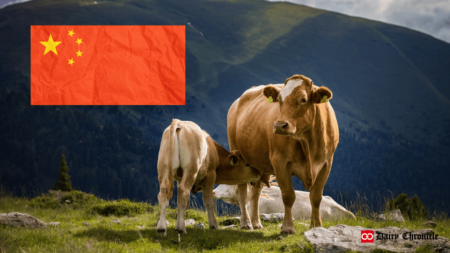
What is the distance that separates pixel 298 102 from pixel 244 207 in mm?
3280

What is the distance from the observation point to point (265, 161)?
8602mm

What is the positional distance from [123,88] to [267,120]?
33.6 feet

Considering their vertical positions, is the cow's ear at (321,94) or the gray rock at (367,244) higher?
the cow's ear at (321,94)

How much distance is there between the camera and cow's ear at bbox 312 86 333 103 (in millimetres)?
6688

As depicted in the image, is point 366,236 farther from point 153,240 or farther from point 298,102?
point 153,240

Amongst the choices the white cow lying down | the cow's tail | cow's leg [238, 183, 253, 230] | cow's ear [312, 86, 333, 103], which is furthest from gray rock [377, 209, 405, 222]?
the cow's tail

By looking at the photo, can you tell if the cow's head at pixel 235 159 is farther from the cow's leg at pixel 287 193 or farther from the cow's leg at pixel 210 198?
the cow's leg at pixel 287 193

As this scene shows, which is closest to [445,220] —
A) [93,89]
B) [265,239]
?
[265,239]

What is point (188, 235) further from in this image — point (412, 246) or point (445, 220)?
point (445, 220)

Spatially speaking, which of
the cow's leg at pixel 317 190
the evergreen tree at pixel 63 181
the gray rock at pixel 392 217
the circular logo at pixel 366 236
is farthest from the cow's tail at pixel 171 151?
the evergreen tree at pixel 63 181

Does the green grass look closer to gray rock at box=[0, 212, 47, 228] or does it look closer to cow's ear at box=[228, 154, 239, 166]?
gray rock at box=[0, 212, 47, 228]

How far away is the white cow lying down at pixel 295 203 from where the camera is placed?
10969 mm

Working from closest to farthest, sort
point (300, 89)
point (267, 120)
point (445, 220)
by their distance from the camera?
point (300, 89), point (267, 120), point (445, 220)

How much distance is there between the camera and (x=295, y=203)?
1214 cm
